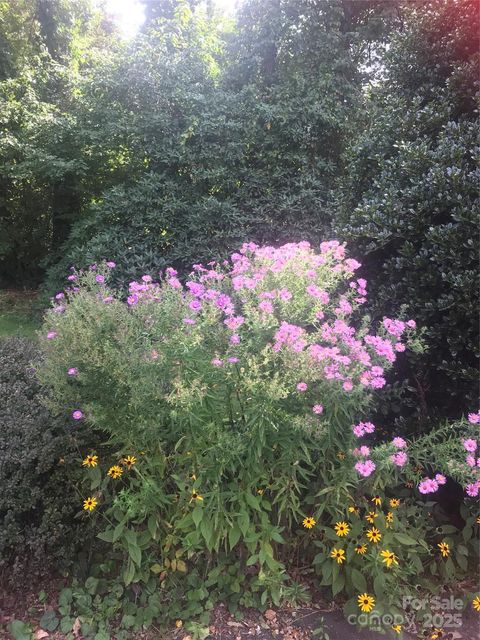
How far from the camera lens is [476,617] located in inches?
92.0

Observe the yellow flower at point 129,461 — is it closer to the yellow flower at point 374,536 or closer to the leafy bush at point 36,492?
the leafy bush at point 36,492

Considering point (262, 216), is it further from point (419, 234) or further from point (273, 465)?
point (273, 465)

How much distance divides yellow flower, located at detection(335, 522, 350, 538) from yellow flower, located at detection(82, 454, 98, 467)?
1207mm

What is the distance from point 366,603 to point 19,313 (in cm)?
697

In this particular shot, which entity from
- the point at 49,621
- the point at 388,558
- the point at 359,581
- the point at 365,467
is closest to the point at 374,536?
the point at 388,558

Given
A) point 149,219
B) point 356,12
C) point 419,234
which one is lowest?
point 149,219

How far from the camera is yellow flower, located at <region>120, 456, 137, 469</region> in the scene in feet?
7.43

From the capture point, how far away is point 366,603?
2.15 metres

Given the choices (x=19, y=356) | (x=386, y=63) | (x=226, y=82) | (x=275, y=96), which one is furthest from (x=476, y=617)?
(x=226, y=82)

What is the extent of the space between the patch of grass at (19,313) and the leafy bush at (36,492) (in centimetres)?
387

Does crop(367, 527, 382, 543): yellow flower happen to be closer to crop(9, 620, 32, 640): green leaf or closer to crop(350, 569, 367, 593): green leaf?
crop(350, 569, 367, 593): green leaf

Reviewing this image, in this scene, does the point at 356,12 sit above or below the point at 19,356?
above

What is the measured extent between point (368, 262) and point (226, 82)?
14.7 feet

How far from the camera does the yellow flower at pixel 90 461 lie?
7.74ft
